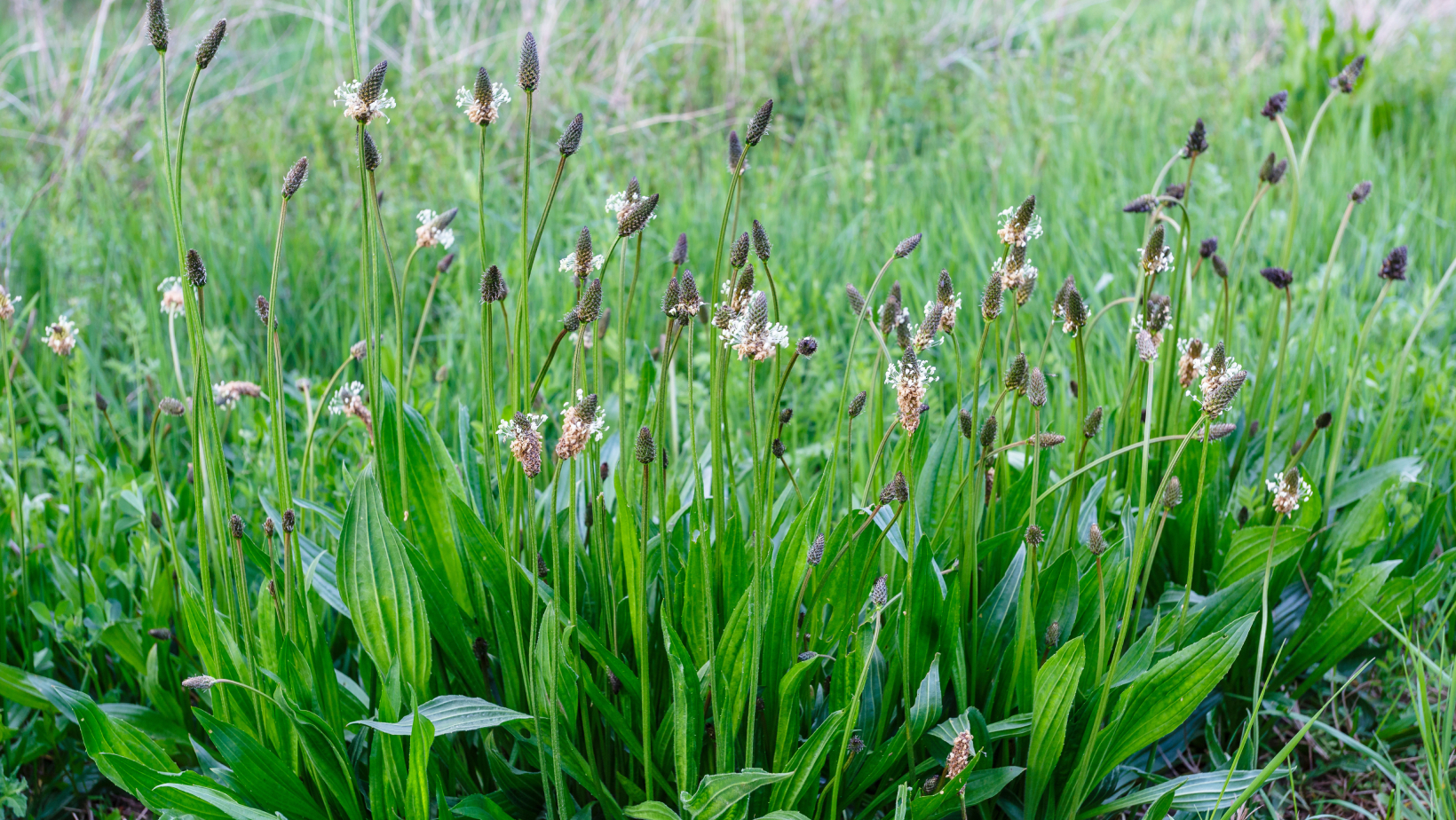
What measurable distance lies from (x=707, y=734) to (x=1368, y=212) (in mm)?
3389

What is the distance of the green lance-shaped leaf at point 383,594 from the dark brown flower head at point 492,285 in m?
0.33

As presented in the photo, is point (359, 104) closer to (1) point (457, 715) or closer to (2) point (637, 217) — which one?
(2) point (637, 217)

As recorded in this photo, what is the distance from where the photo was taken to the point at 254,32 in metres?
7.17

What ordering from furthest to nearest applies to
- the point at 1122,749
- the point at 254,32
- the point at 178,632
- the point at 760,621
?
the point at 254,32 < the point at 178,632 < the point at 1122,749 < the point at 760,621

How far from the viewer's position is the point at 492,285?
1.25 m

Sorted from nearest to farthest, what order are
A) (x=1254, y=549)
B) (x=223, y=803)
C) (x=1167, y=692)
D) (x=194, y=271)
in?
1. (x=194, y=271)
2. (x=223, y=803)
3. (x=1167, y=692)
4. (x=1254, y=549)

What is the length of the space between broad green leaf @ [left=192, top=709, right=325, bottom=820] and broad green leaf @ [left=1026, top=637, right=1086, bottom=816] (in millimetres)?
954

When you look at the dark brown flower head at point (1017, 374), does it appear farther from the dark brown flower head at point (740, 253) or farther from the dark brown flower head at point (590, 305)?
the dark brown flower head at point (590, 305)

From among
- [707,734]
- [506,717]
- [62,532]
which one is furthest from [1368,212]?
[62,532]

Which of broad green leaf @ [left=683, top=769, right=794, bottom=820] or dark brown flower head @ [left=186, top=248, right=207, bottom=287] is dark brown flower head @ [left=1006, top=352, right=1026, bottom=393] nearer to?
broad green leaf @ [left=683, top=769, right=794, bottom=820]

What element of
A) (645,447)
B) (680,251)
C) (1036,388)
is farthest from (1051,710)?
(680,251)

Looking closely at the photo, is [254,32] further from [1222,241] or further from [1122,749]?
[1122,749]

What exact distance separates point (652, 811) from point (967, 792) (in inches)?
16.6

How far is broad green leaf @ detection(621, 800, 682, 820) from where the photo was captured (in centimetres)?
132
